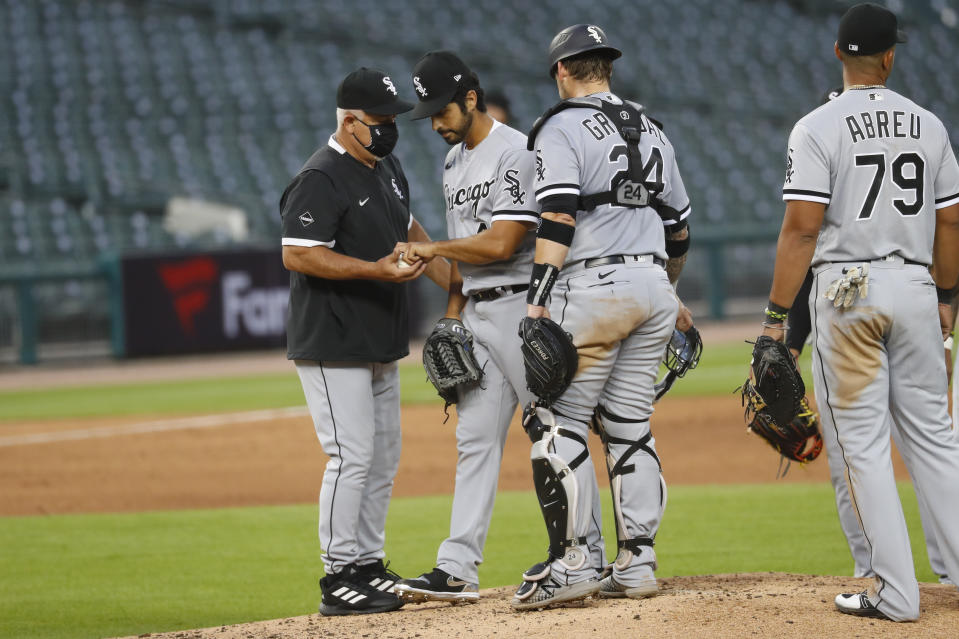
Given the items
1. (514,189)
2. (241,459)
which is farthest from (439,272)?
(241,459)

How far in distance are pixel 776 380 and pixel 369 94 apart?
191 centimetres

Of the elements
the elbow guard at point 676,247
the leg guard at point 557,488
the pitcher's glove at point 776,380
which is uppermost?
the elbow guard at point 676,247

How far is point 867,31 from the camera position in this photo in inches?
151

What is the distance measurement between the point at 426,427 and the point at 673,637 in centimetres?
787

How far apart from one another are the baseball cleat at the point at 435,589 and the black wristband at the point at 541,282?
1.15 metres

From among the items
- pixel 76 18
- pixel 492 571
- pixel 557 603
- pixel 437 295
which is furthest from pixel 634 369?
pixel 76 18

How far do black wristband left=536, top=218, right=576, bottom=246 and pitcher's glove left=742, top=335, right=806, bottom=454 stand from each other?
749 millimetres

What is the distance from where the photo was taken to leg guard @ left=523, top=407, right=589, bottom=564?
4.10 m

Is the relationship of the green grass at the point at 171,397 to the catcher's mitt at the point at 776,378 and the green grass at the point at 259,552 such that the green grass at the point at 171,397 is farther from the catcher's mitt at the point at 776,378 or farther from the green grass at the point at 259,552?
the catcher's mitt at the point at 776,378

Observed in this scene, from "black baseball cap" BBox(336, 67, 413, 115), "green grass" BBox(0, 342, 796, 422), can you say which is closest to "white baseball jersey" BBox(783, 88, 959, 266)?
"black baseball cap" BBox(336, 67, 413, 115)

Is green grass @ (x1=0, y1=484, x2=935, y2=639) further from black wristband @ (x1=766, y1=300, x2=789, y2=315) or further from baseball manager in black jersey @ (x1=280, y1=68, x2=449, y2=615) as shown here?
black wristband @ (x1=766, y1=300, x2=789, y2=315)

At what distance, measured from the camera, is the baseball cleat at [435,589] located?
4348 mm

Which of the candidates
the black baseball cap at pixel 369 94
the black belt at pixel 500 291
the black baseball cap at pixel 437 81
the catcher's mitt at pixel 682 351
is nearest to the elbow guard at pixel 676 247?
the catcher's mitt at pixel 682 351

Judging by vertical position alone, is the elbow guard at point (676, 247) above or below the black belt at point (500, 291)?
above
